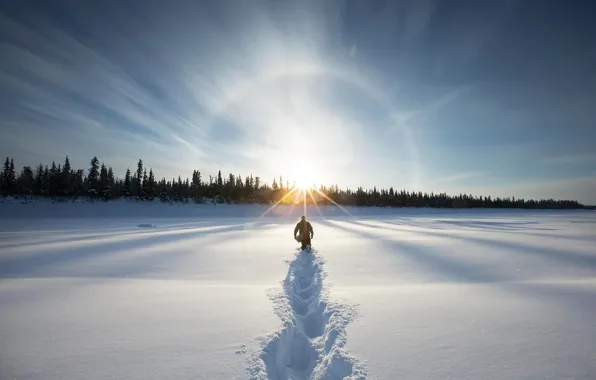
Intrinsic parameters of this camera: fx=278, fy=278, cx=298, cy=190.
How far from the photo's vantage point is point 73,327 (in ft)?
15.4

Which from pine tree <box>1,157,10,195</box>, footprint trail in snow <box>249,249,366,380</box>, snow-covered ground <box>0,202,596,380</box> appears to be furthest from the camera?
pine tree <box>1,157,10,195</box>

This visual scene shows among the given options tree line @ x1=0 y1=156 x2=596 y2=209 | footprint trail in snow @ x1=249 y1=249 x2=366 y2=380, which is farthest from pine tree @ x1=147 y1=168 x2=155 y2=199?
footprint trail in snow @ x1=249 y1=249 x2=366 y2=380

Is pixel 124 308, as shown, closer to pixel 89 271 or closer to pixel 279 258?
pixel 89 271

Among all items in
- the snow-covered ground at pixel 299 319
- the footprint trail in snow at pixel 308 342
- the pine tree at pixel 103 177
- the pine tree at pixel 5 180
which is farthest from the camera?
the pine tree at pixel 103 177

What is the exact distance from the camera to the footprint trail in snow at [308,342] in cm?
369

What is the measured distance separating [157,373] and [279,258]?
823cm

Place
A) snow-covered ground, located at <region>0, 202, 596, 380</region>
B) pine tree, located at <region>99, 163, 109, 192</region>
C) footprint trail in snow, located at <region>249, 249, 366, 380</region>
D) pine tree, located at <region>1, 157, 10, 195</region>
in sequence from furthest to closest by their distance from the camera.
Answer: pine tree, located at <region>99, 163, 109, 192</region> → pine tree, located at <region>1, 157, 10, 195</region> → footprint trail in snow, located at <region>249, 249, 366, 380</region> → snow-covered ground, located at <region>0, 202, 596, 380</region>

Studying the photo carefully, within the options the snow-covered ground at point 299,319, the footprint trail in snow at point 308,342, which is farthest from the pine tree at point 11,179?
the footprint trail in snow at point 308,342

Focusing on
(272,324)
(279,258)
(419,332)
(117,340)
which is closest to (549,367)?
(419,332)

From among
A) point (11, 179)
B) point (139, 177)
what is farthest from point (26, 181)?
point (139, 177)

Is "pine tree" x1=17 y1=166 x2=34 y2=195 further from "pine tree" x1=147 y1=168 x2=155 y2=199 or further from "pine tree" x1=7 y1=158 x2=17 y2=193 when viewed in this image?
"pine tree" x1=147 y1=168 x2=155 y2=199

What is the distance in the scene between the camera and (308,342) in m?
4.70

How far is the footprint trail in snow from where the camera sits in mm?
3688

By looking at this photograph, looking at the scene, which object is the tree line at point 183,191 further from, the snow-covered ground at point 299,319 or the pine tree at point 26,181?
the snow-covered ground at point 299,319
